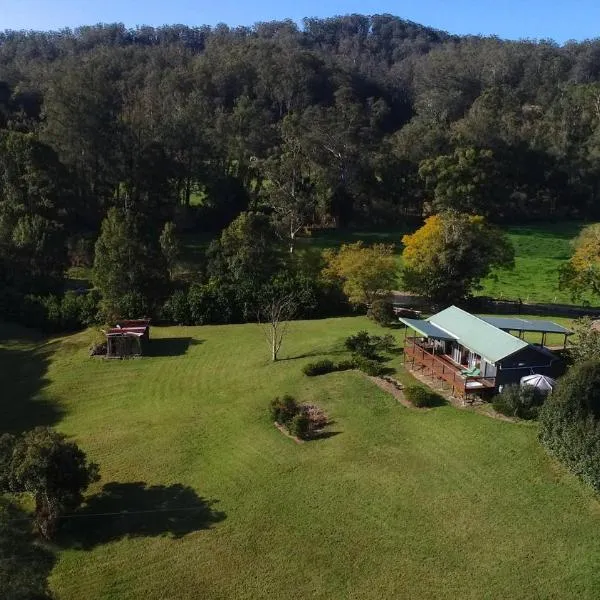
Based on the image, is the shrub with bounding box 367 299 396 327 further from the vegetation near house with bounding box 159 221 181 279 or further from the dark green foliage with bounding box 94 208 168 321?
the vegetation near house with bounding box 159 221 181 279

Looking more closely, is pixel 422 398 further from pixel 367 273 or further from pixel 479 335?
pixel 367 273

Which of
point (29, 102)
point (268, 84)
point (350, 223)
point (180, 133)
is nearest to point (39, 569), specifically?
point (180, 133)

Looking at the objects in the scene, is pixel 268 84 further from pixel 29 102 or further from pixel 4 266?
pixel 4 266

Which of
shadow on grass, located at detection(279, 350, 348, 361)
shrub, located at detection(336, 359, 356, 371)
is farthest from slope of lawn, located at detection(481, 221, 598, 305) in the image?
shrub, located at detection(336, 359, 356, 371)

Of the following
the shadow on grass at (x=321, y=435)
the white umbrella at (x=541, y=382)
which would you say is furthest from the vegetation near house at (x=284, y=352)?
the white umbrella at (x=541, y=382)

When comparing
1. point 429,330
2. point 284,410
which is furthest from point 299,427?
point 429,330

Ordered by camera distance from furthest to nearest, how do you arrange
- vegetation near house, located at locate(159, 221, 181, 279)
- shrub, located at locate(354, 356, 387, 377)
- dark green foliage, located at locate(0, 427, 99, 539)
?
vegetation near house, located at locate(159, 221, 181, 279), shrub, located at locate(354, 356, 387, 377), dark green foliage, located at locate(0, 427, 99, 539)
